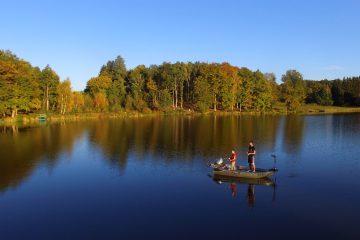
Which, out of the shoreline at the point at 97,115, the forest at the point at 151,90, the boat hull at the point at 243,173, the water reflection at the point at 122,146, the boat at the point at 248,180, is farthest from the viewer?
the forest at the point at 151,90

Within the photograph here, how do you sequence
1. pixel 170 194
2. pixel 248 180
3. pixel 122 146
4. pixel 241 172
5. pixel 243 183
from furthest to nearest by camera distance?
1. pixel 122 146
2. pixel 241 172
3. pixel 248 180
4. pixel 243 183
5. pixel 170 194

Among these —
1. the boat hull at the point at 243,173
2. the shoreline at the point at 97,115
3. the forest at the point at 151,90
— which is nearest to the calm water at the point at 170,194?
the boat hull at the point at 243,173

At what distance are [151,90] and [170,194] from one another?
88038mm

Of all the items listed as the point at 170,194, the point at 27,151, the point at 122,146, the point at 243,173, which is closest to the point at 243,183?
the point at 243,173

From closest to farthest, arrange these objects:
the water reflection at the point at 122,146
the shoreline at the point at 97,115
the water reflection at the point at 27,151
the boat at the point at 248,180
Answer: the boat at the point at 248,180, the water reflection at the point at 27,151, the water reflection at the point at 122,146, the shoreline at the point at 97,115

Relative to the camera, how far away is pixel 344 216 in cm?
1942

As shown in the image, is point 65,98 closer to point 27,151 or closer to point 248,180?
point 27,151


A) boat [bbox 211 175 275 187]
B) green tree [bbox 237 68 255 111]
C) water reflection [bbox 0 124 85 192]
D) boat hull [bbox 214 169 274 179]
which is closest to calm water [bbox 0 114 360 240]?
water reflection [bbox 0 124 85 192]

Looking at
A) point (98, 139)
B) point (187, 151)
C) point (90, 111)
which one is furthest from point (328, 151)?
point (90, 111)

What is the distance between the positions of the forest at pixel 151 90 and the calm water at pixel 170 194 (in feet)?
154

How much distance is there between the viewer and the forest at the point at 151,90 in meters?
86.6

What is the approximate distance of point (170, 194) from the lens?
941 inches

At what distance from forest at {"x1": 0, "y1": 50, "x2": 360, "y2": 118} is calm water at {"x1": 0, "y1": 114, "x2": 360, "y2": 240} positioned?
46928 millimetres

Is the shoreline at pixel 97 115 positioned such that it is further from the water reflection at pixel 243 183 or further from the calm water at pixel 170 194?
the water reflection at pixel 243 183
